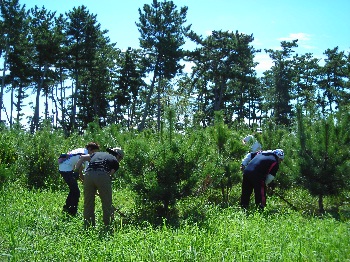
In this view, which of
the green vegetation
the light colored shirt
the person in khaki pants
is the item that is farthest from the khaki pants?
the light colored shirt

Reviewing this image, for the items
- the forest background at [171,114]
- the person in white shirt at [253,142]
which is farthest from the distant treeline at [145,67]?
the person in white shirt at [253,142]

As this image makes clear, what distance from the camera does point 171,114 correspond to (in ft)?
23.0

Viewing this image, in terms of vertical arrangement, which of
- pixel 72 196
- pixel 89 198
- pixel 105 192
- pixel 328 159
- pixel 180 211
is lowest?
pixel 180 211

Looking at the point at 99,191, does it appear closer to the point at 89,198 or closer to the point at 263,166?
the point at 89,198

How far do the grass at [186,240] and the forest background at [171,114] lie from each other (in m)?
0.95

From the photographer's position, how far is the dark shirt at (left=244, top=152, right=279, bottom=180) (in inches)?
300

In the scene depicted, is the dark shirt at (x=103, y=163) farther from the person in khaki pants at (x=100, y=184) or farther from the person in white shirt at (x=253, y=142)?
the person in white shirt at (x=253, y=142)

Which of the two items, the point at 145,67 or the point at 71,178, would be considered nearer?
the point at 71,178

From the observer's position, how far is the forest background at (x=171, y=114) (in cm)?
687

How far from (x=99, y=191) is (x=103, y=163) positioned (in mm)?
499

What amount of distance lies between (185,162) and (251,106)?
45772 millimetres

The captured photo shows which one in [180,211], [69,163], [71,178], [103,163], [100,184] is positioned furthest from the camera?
[69,163]

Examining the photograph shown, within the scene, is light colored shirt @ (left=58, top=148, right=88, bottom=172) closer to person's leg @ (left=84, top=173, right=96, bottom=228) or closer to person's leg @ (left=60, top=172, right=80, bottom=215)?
person's leg @ (left=60, top=172, right=80, bottom=215)

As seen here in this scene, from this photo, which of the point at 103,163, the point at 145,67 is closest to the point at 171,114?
the point at 103,163
